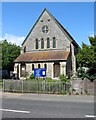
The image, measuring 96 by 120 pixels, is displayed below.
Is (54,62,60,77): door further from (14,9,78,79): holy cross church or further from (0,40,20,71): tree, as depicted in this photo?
(0,40,20,71): tree

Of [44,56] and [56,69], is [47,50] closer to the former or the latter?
[44,56]

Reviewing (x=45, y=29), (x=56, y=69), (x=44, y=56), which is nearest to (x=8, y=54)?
(x=45, y=29)

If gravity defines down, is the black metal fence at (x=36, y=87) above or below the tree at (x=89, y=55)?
below

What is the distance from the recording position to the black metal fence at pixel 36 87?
2425cm

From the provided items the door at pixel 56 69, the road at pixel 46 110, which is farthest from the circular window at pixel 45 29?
the road at pixel 46 110

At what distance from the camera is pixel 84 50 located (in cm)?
3070

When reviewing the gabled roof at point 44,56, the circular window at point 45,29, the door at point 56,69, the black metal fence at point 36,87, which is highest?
the circular window at point 45,29

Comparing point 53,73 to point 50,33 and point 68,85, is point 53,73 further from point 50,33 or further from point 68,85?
point 68,85

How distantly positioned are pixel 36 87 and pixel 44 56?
74.3ft

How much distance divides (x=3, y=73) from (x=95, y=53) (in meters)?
30.7

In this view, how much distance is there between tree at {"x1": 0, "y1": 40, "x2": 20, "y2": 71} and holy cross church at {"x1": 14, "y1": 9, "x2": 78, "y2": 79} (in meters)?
16.5

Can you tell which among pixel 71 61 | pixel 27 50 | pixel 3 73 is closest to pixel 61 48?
pixel 71 61

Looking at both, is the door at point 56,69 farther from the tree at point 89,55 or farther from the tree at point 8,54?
the tree at point 8,54

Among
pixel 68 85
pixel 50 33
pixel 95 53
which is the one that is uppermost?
pixel 50 33
